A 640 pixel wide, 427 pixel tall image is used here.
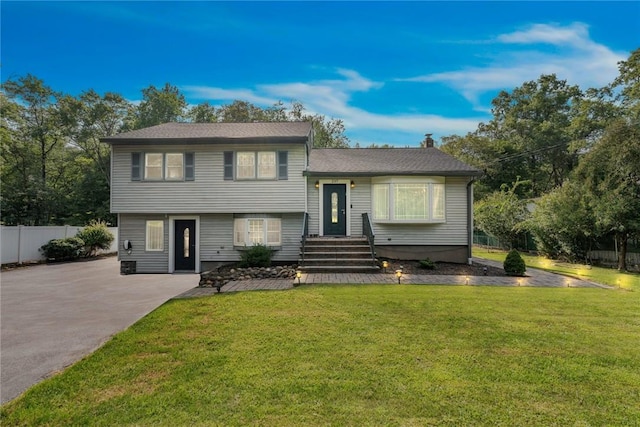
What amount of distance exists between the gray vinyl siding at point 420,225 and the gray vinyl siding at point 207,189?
1.49 meters

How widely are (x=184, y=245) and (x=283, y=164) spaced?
5.13 meters

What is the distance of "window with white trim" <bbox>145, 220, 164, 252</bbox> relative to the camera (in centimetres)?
1297

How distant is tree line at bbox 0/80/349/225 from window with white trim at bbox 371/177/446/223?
768 inches

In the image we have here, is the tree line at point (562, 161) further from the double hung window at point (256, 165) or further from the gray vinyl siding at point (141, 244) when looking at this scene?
the gray vinyl siding at point (141, 244)

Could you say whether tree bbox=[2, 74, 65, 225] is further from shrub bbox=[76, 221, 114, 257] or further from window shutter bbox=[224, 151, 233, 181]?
window shutter bbox=[224, 151, 233, 181]

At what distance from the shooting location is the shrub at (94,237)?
735 inches

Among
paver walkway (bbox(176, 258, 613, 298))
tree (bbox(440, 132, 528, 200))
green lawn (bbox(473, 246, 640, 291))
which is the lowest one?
green lawn (bbox(473, 246, 640, 291))

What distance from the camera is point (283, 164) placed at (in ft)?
41.1

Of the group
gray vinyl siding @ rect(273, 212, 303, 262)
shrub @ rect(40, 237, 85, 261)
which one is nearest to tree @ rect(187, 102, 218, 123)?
shrub @ rect(40, 237, 85, 261)

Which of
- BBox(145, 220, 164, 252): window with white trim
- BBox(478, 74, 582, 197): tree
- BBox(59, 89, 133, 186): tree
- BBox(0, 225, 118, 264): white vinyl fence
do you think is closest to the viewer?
BBox(145, 220, 164, 252): window with white trim

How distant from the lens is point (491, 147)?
106ft

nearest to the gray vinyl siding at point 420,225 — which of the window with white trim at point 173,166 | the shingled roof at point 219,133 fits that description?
the shingled roof at point 219,133

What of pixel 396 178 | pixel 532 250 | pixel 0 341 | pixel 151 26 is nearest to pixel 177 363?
pixel 0 341

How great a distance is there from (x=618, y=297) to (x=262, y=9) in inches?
502
